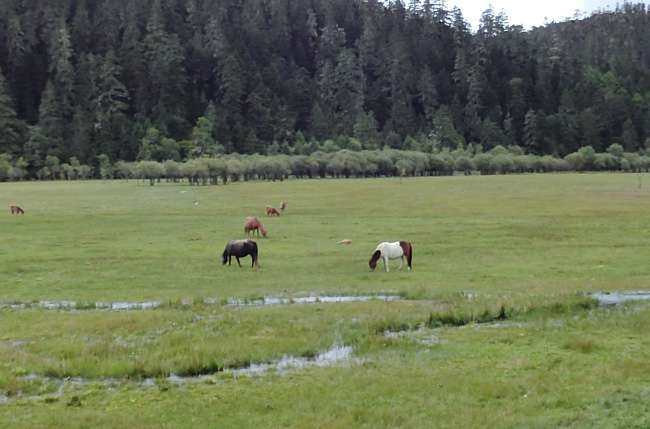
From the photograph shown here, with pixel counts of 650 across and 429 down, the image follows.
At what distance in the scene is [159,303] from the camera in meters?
26.4

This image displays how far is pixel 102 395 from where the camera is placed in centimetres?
1529


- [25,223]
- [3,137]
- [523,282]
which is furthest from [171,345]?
[3,137]

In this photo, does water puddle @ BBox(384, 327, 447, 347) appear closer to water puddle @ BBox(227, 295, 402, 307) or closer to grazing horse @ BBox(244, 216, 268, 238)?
water puddle @ BBox(227, 295, 402, 307)

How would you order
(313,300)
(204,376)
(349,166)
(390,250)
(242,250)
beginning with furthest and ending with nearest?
(349,166)
(242,250)
(390,250)
(313,300)
(204,376)

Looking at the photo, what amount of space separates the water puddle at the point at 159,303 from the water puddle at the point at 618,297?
7.53 m

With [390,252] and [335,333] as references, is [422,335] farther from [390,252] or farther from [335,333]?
[390,252]

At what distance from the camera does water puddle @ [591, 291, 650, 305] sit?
25.5 metres

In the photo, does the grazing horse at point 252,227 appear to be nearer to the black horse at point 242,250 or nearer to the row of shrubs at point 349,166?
the black horse at point 242,250

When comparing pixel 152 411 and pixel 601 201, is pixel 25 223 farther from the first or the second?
pixel 601 201

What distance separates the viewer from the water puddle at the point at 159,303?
85.4ft

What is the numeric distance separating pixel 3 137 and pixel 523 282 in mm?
196323

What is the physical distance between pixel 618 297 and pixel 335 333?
1235cm

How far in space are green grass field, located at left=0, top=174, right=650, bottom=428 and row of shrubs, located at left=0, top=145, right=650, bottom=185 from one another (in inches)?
3903

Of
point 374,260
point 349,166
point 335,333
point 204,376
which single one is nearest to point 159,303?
point 335,333
